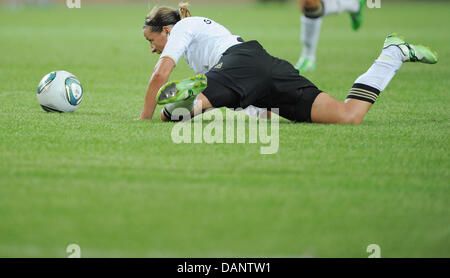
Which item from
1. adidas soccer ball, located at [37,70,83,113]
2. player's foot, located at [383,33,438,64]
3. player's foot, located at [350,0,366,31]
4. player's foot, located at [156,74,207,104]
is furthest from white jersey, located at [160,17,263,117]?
player's foot, located at [350,0,366,31]

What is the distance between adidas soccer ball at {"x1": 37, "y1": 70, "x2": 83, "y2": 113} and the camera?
6258 mm

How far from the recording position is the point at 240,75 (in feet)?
18.5

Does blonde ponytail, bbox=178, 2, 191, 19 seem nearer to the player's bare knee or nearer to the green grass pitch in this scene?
the green grass pitch

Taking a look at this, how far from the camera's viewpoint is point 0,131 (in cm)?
546

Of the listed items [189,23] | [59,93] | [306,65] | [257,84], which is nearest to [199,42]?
[189,23]

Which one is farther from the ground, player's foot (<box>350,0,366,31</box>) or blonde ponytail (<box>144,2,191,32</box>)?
player's foot (<box>350,0,366,31</box>)

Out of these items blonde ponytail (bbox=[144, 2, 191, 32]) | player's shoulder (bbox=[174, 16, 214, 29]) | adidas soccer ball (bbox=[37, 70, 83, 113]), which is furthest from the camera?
adidas soccer ball (bbox=[37, 70, 83, 113])

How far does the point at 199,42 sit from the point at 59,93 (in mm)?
1306

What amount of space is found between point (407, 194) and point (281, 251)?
1.06m

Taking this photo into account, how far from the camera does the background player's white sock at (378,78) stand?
5.96m

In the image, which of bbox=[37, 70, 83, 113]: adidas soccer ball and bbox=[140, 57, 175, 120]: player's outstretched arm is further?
bbox=[37, 70, 83, 113]: adidas soccer ball

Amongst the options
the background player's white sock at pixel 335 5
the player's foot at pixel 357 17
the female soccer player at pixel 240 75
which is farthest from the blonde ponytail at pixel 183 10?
the player's foot at pixel 357 17

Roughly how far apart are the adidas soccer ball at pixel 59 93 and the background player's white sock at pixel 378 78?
235cm
